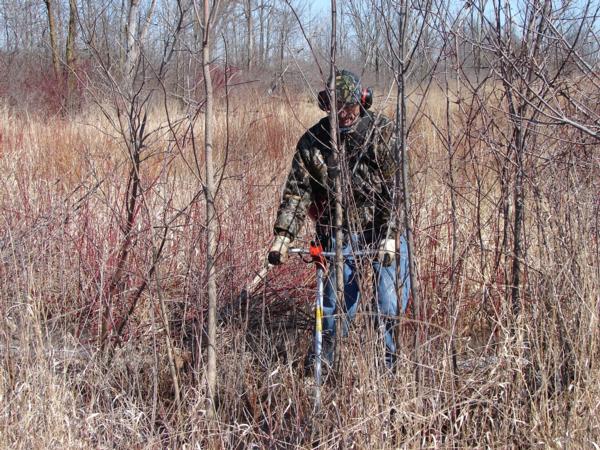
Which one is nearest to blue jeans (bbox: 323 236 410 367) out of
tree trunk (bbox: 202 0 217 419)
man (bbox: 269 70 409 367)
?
man (bbox: 269 70 409 367)

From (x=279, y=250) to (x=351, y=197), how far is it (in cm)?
43

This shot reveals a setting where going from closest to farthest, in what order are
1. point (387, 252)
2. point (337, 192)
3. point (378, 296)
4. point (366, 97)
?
point (337, 192) → point (387, 252) → point (366, 97) → point (378, 296)

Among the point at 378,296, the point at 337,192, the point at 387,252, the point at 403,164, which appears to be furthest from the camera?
the point at 378,296

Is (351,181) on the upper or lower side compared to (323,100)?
lower

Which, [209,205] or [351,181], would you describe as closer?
[209,205]

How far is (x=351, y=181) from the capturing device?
134 inches

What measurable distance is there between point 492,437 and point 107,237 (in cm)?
262

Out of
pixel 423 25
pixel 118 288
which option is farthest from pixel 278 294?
pixel 423 25

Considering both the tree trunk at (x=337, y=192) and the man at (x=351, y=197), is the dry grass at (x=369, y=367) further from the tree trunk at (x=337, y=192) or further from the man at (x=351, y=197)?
the man at (x=351, y=197)

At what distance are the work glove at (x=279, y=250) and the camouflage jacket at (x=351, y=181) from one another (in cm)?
4

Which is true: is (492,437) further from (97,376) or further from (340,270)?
(97,376)

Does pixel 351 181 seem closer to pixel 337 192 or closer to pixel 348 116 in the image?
pixel 348 116

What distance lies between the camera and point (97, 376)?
338cm

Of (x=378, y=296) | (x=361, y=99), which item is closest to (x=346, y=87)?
(x=361, y=99)
